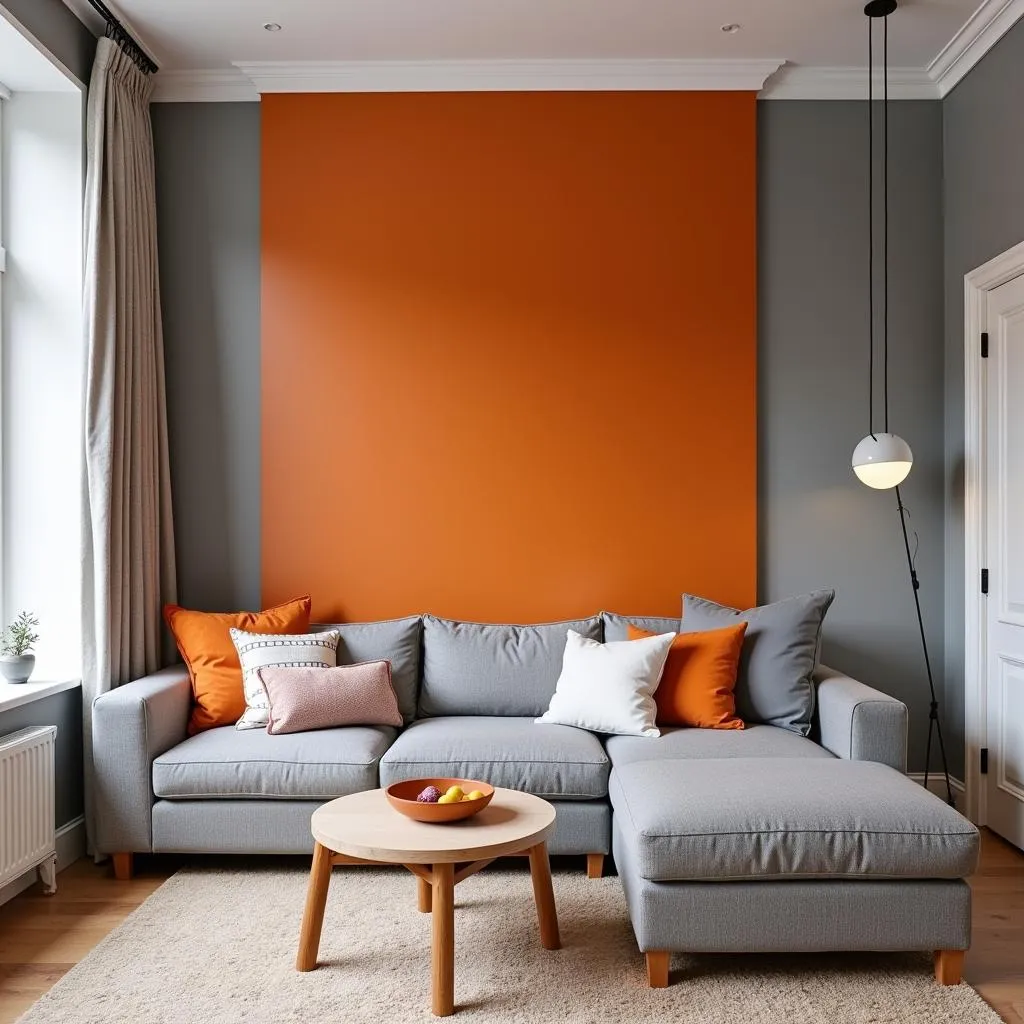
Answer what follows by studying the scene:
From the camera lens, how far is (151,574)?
151 inches

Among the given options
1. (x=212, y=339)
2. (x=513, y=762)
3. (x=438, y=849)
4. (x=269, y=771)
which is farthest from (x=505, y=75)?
(x=438, y=849)

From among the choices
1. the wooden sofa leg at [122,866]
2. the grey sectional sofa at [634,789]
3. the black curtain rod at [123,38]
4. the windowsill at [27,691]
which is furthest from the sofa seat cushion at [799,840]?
the black curtain rod at [123,38]

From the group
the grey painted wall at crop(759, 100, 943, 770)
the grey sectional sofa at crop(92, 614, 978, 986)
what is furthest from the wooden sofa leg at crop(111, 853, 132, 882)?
the grey painted wall at crop(759, 100, 943, 770)

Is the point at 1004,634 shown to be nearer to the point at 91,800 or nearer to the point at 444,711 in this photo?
the point at 444,711

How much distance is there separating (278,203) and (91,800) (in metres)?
2.50

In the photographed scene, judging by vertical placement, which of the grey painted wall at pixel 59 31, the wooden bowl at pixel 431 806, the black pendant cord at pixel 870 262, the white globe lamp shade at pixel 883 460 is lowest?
the wooden bowl at pixel 431 806

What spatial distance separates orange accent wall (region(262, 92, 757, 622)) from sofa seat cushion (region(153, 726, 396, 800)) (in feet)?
3.14

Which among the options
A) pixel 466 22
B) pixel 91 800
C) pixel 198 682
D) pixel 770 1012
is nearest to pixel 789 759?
pixel 770 1012

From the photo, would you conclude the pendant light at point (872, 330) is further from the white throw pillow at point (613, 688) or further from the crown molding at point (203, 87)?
the crown molding at point (203, 87)

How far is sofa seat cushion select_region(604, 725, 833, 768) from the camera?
10.4 ft

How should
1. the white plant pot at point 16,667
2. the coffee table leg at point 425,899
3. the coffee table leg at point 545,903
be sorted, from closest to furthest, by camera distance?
1. the coffee table leg at point 545,903
2. the coffee table leg at point 425,899
3. the white plant pot at point 16,667

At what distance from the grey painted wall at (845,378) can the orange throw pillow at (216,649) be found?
6.74ft

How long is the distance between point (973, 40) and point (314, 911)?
3889 millimetres

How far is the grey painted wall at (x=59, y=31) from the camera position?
3.23 metres
